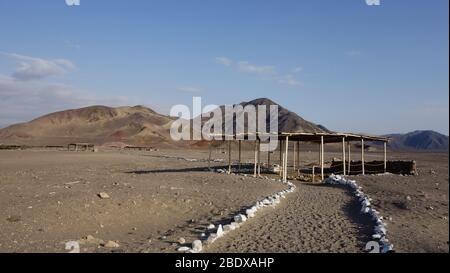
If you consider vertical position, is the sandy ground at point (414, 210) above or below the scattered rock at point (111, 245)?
above

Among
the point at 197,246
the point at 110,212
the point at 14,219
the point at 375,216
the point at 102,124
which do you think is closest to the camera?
the point at 197,246

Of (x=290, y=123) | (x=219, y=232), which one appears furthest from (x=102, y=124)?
(x=219, y=232)

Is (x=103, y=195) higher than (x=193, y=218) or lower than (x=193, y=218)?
higher

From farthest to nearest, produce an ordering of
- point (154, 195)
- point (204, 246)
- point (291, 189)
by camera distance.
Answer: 1. point (291, 189)
2. point (154, 195)
3. point (204, 246)

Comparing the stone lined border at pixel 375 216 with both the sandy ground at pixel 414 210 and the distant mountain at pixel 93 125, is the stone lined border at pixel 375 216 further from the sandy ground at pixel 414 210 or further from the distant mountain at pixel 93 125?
the distant mountain at pixel 93 125

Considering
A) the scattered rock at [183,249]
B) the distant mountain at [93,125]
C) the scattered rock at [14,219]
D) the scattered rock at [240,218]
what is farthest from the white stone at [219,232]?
the distant mountain at [93,125]

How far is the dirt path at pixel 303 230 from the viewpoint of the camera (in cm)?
A: 933

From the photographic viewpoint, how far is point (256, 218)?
40.7 feet

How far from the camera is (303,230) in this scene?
1092cm

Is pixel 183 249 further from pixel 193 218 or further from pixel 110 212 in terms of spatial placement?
pixel 110 212
